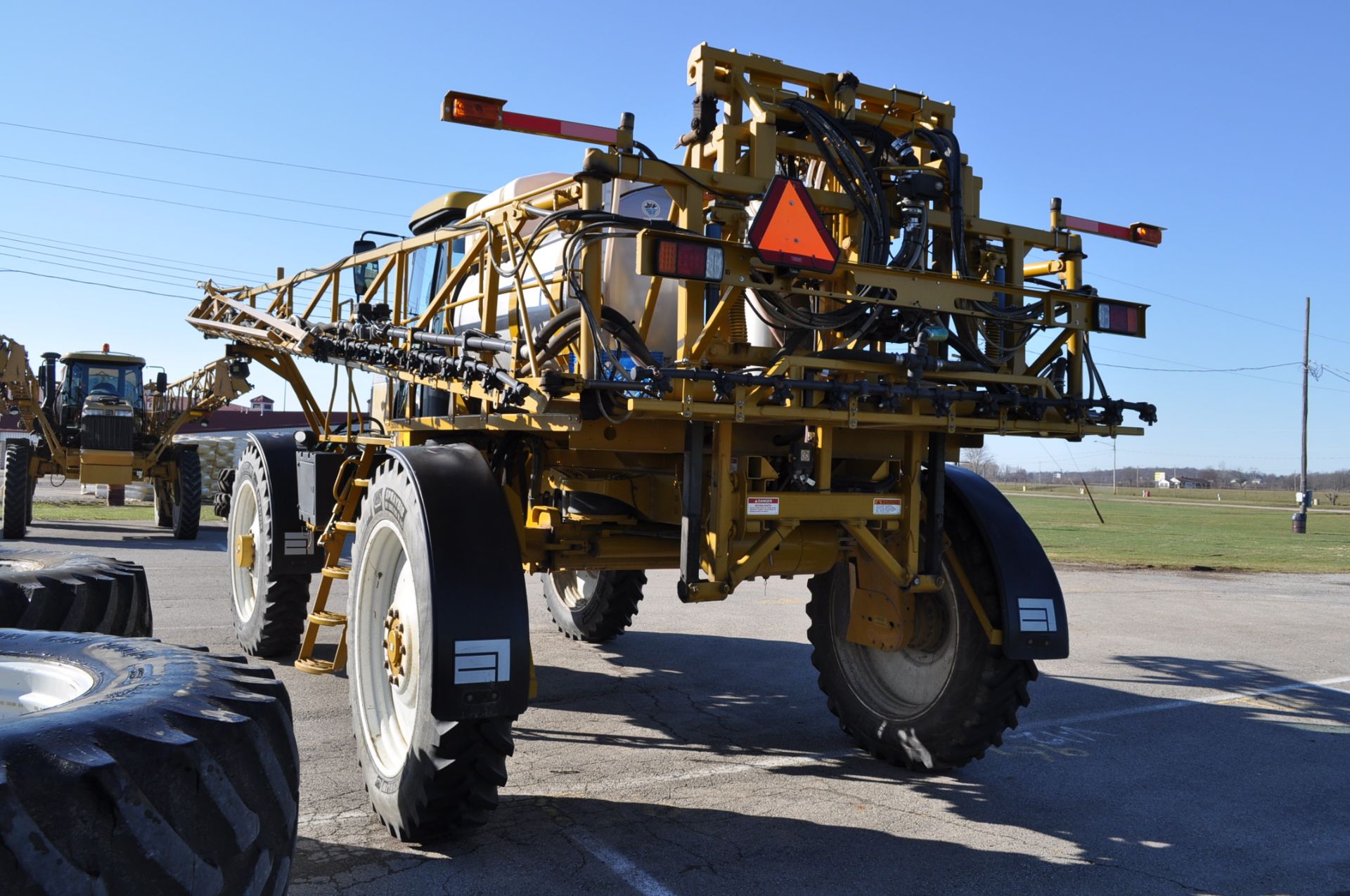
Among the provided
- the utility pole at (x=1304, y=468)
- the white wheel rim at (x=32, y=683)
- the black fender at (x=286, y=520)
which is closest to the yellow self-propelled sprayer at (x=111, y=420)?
the black fender at (x=286, y=520)

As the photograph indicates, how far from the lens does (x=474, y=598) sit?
418 cm

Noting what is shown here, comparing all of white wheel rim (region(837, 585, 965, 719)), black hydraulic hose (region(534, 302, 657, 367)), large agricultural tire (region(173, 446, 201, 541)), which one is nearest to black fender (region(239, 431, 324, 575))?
black hydraulic hose (region(534, 302, 657, 367))

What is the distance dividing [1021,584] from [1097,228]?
6.62 feet

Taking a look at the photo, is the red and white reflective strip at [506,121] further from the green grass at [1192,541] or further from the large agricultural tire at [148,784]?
the green grass at [1192,541]

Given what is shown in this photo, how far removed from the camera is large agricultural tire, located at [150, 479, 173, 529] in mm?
19719

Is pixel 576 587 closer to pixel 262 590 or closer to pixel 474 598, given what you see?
pixel 262 590

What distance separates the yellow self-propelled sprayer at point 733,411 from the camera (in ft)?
13.7

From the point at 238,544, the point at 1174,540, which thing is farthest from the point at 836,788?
the point at 1174,540

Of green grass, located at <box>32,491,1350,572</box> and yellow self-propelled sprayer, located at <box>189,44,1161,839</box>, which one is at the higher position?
yellow self-propelled sprayer, located at <box>189,44,1161,839</box>

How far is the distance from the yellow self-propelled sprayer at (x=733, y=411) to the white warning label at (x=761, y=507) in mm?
12

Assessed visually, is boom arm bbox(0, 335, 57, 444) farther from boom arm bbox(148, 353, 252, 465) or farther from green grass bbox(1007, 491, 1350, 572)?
green grass bbox(1007, 491, 1350, 572)

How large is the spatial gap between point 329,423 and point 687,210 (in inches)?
155

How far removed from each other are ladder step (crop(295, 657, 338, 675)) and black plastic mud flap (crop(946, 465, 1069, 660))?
4051 millimetres

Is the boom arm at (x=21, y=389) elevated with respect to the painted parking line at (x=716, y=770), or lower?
elevated
